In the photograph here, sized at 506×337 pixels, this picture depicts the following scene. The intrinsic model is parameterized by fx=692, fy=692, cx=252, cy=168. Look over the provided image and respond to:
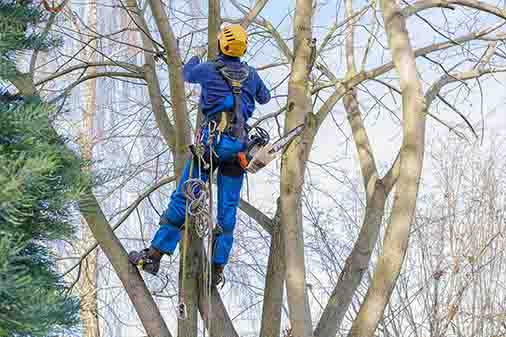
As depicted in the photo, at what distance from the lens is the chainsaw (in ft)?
13.2

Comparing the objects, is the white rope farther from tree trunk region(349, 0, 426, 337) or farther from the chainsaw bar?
tree trunk region(349, 0, 426, 337)

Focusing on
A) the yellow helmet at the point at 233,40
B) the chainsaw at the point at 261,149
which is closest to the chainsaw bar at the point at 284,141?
the chainsaw at the point at 261,149

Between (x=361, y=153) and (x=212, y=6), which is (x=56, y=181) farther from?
(x=361, y=153)

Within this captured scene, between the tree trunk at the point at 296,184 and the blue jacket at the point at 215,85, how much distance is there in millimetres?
396

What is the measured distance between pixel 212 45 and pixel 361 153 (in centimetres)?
146

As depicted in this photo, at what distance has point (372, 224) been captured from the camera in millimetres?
4617

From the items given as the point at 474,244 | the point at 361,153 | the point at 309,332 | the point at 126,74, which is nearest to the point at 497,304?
the point at 474,244

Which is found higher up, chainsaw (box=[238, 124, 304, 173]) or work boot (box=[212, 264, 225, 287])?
chainsaw (box=[238, 124, 304, 173])

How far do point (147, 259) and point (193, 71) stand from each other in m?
1.20

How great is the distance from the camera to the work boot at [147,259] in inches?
163

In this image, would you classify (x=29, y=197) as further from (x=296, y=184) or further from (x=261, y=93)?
(x=261, y=93)

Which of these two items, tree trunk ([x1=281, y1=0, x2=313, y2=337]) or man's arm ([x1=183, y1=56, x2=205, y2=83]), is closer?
tree trunk ([x1=281, y1=0, x2=313, y2=337])

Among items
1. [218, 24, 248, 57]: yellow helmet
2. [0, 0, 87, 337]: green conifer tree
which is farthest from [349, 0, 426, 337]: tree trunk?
[0, 0, 87, 337]: green conifer tree

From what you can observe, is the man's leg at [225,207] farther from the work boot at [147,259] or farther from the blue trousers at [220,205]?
the work boot at [147,259]
